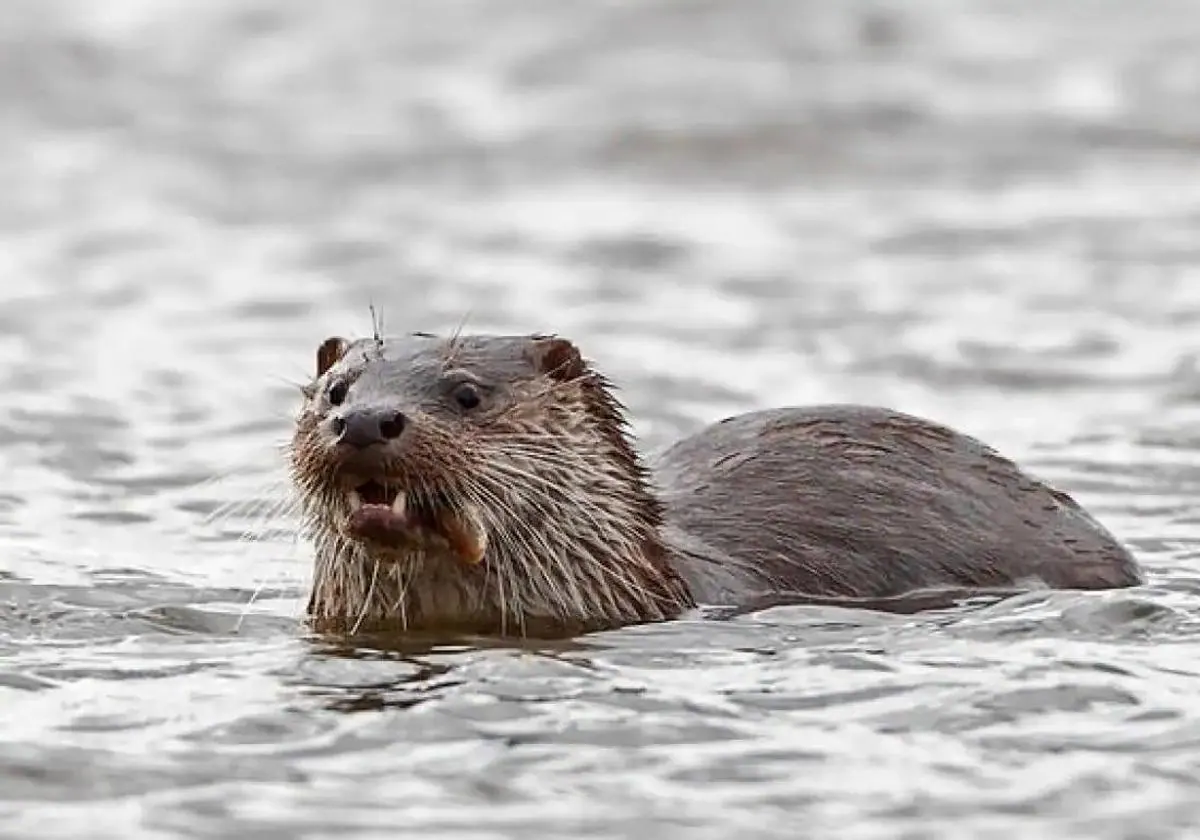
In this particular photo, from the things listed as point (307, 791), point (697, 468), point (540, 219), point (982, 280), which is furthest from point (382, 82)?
point (307, 791)

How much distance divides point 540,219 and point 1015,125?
2.98 m

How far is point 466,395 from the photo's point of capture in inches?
267

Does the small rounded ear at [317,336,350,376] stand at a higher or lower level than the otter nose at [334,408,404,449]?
higher

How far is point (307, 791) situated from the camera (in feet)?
18.2

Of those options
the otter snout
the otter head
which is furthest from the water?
the otter snout

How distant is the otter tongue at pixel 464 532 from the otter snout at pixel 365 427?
26cm

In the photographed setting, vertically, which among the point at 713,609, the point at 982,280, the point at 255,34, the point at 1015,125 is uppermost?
the point at 255,34

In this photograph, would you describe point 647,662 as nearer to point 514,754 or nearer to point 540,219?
point 514,754

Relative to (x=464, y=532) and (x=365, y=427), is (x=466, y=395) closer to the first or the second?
(x=464, y=532)

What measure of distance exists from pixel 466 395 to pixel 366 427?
18.8 inches

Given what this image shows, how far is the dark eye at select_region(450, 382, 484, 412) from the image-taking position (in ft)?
22.2

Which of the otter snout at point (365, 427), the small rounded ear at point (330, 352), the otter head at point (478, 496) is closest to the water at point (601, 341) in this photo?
the otter head at point (478, 496)

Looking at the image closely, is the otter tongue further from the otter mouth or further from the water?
the water

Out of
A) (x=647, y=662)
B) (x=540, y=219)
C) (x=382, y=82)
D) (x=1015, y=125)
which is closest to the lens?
(x=647, y=662)
